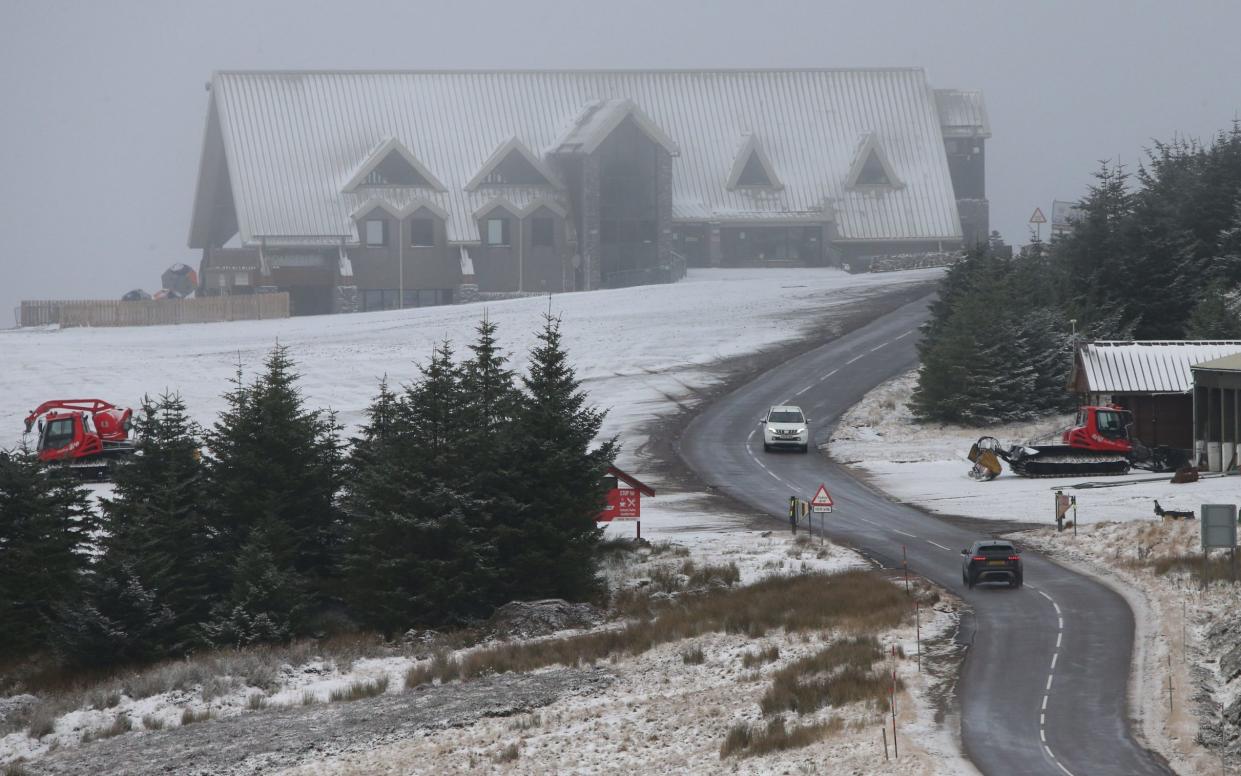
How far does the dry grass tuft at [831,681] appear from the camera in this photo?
2934cm

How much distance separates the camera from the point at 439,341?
81.7 m

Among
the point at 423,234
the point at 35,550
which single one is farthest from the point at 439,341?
the point at 35,550

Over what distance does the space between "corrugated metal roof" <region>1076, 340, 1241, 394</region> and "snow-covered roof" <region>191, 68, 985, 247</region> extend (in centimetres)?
4861

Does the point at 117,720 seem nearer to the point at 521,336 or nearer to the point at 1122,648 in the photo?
the point at 1122,648

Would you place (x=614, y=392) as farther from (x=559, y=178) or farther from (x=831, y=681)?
(x=831, y=681)

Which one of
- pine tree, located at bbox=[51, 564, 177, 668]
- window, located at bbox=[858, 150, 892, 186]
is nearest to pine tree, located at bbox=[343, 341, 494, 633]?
pine tree, located at bbox=[51, 564, 177, 668]

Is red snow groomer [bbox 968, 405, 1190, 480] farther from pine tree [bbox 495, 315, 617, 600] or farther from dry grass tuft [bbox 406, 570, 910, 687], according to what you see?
pine tree [bbox 495, 315, 617, 600]

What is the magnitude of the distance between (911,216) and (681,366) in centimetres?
3825

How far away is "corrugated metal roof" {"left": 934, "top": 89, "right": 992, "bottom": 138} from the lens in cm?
11662

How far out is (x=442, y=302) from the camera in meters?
103

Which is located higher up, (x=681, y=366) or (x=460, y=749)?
(x=681, y=366)

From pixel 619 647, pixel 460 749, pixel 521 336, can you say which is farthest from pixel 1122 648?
pixel 521 336

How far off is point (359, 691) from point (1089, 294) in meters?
47.6

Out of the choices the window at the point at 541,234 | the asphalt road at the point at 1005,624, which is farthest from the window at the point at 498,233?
the asphalt road at the point at 1005,624
